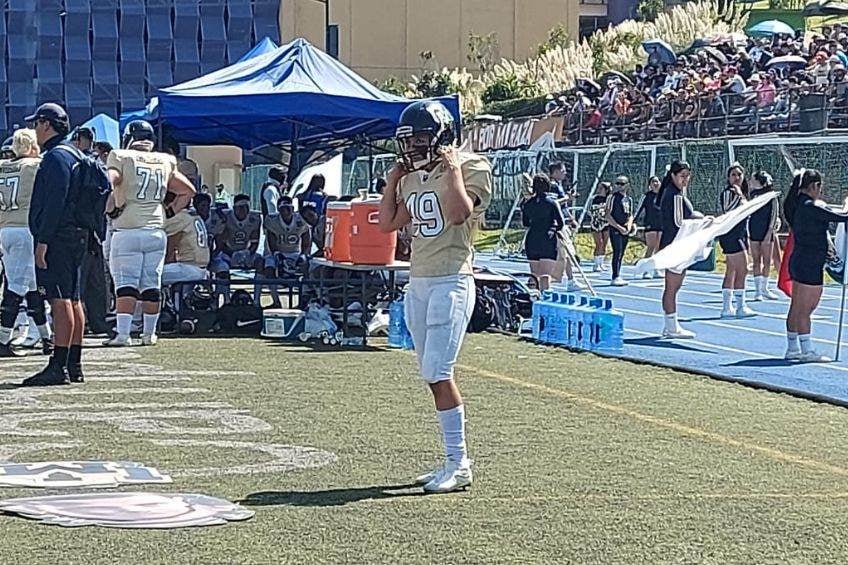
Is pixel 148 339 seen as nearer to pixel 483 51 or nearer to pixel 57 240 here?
pixel 57 240

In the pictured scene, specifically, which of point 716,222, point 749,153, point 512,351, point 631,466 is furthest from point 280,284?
point 749,153

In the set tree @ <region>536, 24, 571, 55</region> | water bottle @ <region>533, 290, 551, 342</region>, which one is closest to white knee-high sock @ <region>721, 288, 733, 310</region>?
water bottle @ <region>533, 290, 551, 342</region>

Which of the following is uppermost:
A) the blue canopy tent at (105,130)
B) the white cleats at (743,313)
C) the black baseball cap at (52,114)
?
the blue canopy tent at (105,130)

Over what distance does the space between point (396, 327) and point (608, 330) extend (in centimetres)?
207

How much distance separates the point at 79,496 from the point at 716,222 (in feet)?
33.4

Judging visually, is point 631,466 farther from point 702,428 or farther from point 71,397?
point 71,397

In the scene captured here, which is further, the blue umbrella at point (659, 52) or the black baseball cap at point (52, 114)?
the blue umbrella at point (659, 52)

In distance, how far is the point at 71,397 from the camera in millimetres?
10539

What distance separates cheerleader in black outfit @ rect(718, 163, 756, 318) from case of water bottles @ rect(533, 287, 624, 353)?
2.19 metres

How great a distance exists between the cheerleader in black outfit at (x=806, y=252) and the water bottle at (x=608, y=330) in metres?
1.62

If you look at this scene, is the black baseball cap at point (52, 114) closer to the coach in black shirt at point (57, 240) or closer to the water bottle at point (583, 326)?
the coach in black shirt at point (57, 240)

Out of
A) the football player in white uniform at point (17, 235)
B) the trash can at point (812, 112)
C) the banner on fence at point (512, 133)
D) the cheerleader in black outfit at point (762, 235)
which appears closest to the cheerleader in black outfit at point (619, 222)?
the trash can at point (812, 112)

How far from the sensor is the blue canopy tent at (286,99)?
1655 centimetres

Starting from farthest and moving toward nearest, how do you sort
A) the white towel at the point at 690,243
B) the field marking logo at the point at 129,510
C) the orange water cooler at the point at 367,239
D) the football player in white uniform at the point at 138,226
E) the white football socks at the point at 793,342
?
the white towel at the point at 690,243, the orange water cooler at the point at 367,239, the white football socks at the point at 793,342, the football player in white uniform at the point at 138,226, the field marking logo at the point at 129,510
